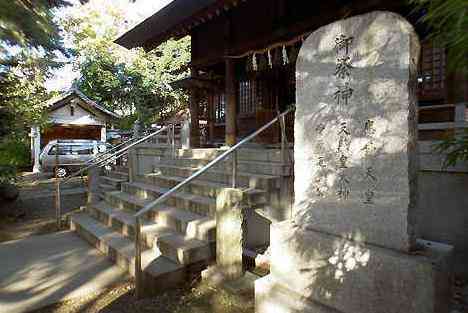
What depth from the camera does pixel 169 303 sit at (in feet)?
12.7

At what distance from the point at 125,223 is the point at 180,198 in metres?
1.11

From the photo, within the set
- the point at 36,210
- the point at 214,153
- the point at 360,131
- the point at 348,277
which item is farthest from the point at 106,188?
the point at 360,131

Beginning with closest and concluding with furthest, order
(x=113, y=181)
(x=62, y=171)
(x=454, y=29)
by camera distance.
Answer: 1. (x=454, y=29)
2. (x=113, y=181)
3. (x=62, y=171)

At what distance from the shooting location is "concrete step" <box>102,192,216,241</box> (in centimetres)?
458

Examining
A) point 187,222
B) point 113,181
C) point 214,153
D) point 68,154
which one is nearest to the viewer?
point 187,222

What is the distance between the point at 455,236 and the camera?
444 cm

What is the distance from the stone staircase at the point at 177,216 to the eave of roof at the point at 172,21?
319cm

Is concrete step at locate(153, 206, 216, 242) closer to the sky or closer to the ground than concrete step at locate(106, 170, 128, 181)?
closer to the ground

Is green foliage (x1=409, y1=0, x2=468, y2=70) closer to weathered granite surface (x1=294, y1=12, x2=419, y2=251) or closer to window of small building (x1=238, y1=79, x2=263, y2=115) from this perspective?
weathered granite surface (x1=294, y1=12, x2=419, y2=251)

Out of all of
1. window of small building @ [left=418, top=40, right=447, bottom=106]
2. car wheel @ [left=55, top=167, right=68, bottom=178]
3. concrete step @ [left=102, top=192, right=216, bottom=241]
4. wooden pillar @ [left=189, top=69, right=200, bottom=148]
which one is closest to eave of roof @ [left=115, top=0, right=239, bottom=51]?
wooden pillar @ [left=189, top=69, right=200, bottom=148]

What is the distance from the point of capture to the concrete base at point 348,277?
2.51 metres

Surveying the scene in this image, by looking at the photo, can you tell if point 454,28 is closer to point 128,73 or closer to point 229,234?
point 229,234

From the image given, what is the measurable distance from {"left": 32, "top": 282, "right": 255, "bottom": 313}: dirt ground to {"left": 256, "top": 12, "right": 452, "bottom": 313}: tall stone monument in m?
0.49

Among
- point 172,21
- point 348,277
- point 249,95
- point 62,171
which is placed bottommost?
point 348,277
